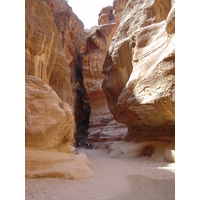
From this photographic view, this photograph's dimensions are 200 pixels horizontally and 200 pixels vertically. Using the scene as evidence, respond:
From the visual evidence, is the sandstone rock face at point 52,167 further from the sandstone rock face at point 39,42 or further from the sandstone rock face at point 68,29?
→ the sandstone rock face at point 68,29

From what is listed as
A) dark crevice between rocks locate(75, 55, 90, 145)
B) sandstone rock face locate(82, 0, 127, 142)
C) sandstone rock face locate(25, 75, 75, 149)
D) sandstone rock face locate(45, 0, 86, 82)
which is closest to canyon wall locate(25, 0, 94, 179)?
sandstone rock face locate(25, 75, 75, 149)

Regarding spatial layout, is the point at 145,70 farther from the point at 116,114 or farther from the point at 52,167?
the point at 52,167

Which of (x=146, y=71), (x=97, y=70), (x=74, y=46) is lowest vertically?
(x=146, y=71)

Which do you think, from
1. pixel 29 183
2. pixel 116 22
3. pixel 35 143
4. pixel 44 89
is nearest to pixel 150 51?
pixel 44 89

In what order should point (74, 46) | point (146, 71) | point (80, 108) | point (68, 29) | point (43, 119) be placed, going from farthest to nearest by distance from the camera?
point (80, 108)
point (74, 46)
point (68, 29)
point (146, 71)
point (43, 119)

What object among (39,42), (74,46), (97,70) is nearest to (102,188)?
(39,42)

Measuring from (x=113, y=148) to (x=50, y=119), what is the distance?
305 inches

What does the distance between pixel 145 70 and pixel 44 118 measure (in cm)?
594

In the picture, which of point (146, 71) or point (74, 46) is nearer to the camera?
point (146, 71)

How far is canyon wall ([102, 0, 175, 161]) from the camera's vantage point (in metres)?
8.51

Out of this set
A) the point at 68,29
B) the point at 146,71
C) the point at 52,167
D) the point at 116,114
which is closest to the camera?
the point at 52,167

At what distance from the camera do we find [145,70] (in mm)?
9969

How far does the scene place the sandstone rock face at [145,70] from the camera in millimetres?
8500

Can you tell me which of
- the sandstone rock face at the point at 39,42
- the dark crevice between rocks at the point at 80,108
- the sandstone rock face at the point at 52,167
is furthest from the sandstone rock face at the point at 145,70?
the dark crevice between rocks at the point at 80,108
